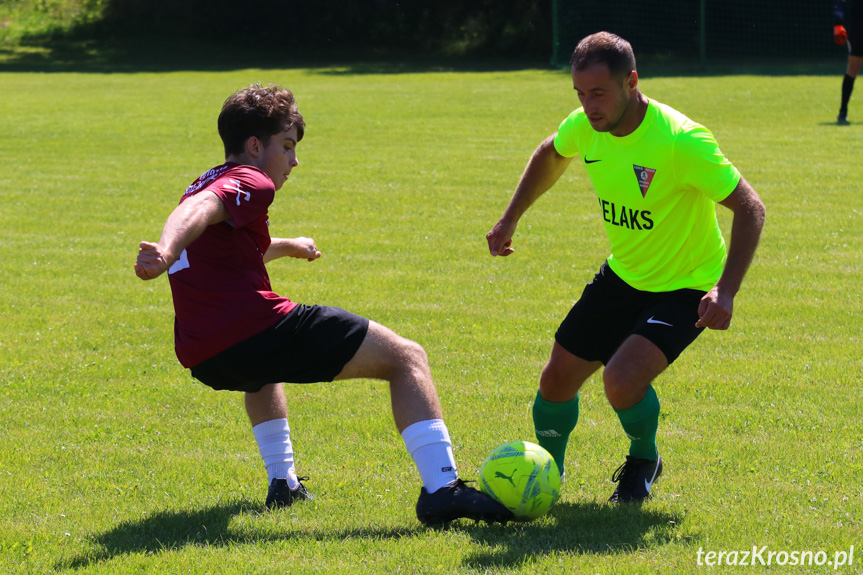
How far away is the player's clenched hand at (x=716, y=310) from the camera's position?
4.12m

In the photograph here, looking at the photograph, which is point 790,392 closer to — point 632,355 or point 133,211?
point 632,355

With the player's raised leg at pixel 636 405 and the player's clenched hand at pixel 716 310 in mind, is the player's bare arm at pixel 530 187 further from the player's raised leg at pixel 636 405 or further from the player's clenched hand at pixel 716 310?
the player's clenched hand at pixel 716 310

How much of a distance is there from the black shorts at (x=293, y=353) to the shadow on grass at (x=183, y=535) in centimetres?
61

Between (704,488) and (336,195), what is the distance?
356 inches

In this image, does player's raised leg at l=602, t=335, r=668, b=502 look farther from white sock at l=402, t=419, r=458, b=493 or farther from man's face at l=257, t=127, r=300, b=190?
man's face at l=257, t=127, r=300, b=190

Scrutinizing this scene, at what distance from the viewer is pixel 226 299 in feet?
13.7

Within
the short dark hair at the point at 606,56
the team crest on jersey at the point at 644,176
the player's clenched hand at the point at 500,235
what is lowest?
the player's clenched hand at the point at 500,235

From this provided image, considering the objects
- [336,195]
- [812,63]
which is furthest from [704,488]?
[812,63]

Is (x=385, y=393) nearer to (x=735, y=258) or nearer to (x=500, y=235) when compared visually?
(x=500, y=235)

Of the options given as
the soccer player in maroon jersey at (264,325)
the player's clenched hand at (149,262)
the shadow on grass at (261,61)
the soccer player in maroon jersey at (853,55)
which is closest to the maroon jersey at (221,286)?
the soccer player in maroon jersey at (264,325)

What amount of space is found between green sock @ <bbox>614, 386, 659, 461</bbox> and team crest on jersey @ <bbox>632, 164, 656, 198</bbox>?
89 cm

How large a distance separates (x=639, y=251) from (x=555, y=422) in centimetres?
91

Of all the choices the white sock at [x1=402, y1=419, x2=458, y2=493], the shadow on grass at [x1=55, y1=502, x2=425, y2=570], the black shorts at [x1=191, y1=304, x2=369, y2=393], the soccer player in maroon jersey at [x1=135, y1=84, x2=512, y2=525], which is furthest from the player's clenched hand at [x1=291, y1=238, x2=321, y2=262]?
the shadow on grass at [x1=55, y1=502, x2=425, y2=570]

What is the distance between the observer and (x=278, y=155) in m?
4.39
